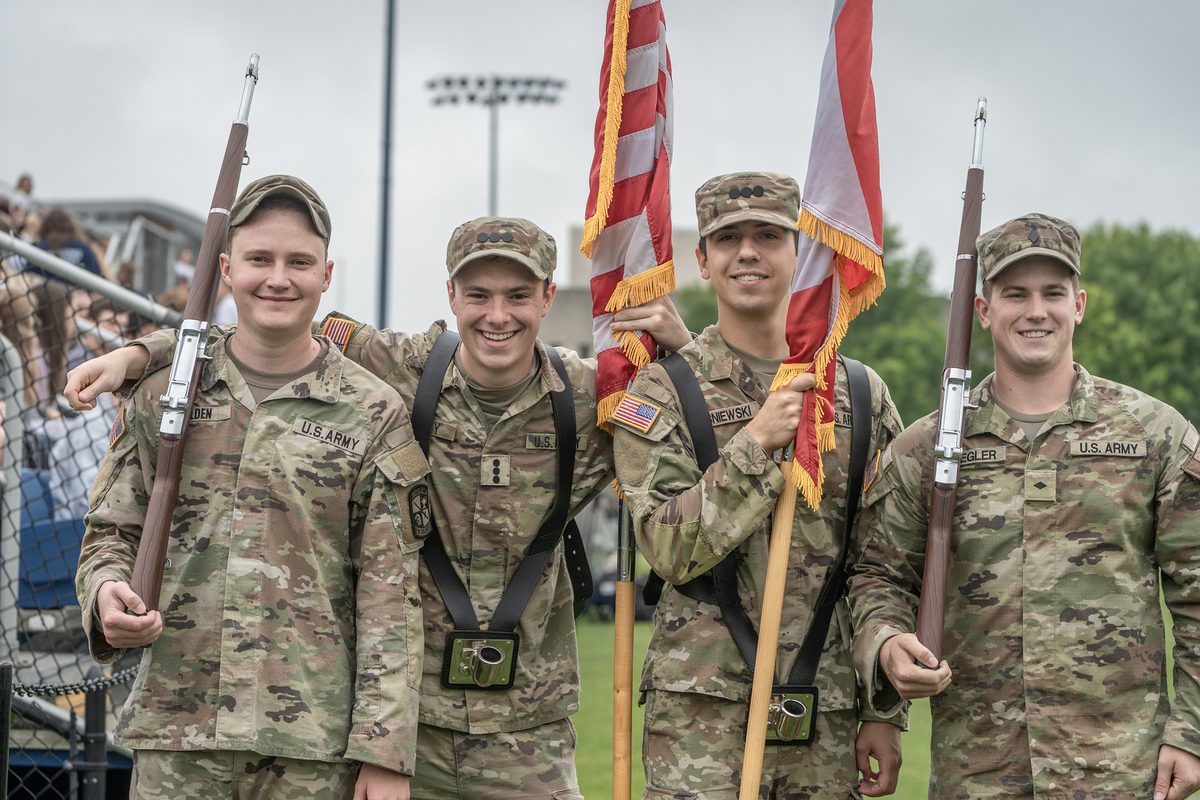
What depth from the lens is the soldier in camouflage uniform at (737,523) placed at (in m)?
3.68

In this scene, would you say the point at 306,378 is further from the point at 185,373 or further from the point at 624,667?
the point at 624,667

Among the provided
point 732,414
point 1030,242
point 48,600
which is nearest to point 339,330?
point 732,414

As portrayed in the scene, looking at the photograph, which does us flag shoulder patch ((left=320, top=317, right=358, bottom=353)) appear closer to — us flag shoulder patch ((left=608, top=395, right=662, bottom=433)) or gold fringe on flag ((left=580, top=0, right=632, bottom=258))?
gold fringe on flag ((left=580, top=0, right=632, bottom=258))

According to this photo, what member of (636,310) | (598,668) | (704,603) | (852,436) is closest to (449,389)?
(636,310)

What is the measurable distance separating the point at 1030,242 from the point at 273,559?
2556 millimetres

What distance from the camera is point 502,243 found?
13.1 ft

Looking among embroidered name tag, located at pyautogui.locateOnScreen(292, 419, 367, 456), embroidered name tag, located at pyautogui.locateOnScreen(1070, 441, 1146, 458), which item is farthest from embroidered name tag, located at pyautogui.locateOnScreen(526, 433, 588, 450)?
embroidered name tag, located at pyautogui.locateOnScreen(1070, 441, 1146, 458)

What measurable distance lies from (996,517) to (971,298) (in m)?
0.73

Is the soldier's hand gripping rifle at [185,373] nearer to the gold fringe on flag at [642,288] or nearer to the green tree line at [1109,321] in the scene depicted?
the gold fringe on flag at [642,288]

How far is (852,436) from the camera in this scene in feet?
13.3

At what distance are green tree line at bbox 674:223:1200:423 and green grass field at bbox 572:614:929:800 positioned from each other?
107 ft

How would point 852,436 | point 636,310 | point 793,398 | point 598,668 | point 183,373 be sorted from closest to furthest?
point 183,373, point 793,398, point 852,436, point 636,310, point 598,668

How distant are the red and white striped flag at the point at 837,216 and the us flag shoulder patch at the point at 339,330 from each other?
5.33 feet

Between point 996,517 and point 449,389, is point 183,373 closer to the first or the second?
point 449,389
